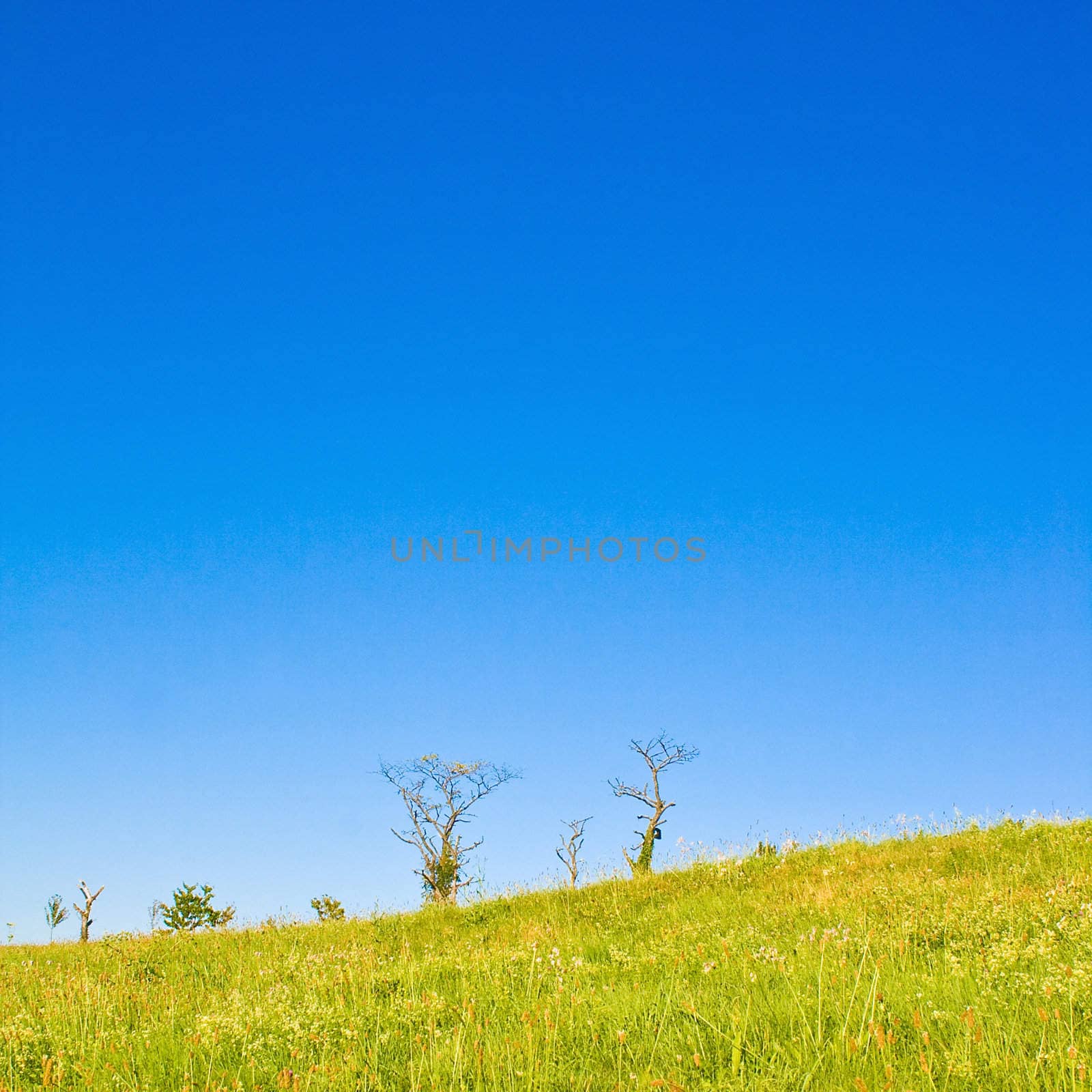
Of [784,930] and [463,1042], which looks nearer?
[463,1042]

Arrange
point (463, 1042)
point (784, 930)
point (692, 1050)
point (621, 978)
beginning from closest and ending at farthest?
point (692, 1050) → point (463, 1042) → point (621, 978) → point (784, 930)

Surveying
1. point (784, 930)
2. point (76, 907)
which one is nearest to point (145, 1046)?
point (784, 930)

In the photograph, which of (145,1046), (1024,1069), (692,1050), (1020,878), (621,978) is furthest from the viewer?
(1020,878)

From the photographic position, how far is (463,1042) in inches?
226

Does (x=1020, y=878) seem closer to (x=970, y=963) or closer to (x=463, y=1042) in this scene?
(x=970, y=963)

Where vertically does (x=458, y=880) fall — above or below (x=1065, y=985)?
below

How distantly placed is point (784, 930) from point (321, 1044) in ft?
21.4

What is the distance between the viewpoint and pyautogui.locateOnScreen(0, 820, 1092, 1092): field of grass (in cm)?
494

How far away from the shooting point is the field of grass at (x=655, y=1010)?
4.94 meters

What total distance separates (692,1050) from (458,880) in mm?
40103

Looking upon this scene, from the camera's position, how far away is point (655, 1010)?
238 inches

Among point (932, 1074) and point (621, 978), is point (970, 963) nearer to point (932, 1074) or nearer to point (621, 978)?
point (932, 1074)

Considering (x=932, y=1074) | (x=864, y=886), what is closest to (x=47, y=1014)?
(x=932, y=1074)

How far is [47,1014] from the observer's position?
8297mm
